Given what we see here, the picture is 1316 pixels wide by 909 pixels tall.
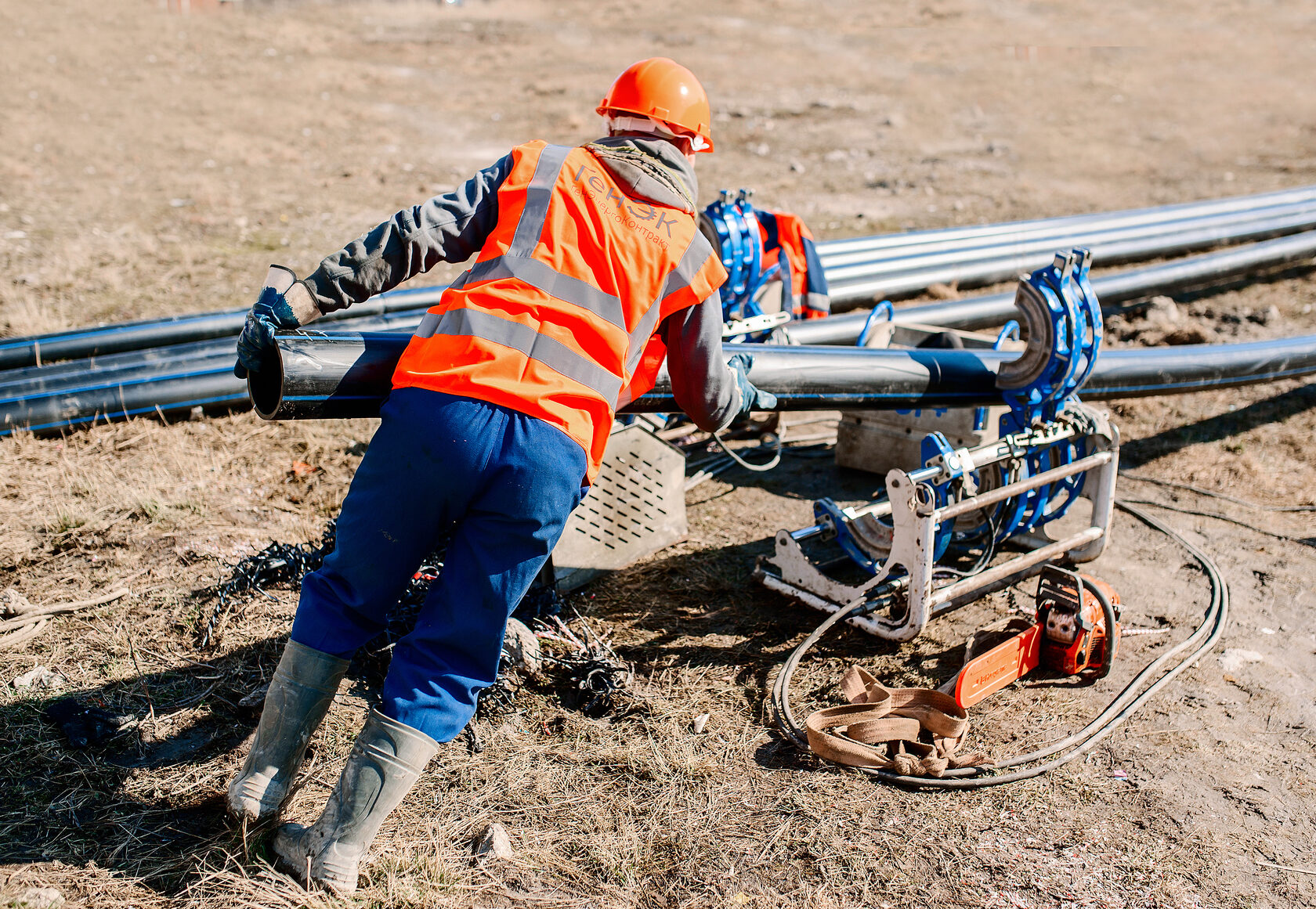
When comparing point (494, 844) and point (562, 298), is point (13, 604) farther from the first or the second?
point (562, 298)

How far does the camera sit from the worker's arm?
2.59 metres

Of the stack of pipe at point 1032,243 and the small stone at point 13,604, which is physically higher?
the stack of pipe at point 1032,243

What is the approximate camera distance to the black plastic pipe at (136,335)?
5684 millimetres

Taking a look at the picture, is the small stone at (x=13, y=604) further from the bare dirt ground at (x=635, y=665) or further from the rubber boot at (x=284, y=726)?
the rubber boot at (x=284, y=726)

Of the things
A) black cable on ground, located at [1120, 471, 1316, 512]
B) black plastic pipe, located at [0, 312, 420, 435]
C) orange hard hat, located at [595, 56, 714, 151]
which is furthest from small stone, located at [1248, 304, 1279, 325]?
black plastic pipe, located at [0, 312, 420, 435]

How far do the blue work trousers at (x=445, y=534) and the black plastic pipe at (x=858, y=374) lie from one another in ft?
1.27

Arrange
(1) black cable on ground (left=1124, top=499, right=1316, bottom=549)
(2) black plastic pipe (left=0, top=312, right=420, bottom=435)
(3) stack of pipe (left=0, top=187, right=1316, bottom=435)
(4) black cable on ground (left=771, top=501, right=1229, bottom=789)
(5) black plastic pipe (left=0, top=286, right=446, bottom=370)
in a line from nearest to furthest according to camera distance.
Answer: (4) black cable on ground (left=771, top=501, right=1229, bottom=789), (1) black cable on ground (left=1124, top=499, right=1316, bottom=549), (2) black plastic pipe (left=0, top=312, right=420, bottom=435), (3) stack of pipe (left=0, top=187, right=1316, bottom=435), (5) black plastic pipe (left=0, top=286, right=446, bottom=370)

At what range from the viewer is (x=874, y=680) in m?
3.46

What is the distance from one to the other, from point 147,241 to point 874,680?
293 inches

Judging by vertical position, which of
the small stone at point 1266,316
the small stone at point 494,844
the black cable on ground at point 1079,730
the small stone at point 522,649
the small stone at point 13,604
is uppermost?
the small stone at point 13,604

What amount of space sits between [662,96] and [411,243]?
810 mm

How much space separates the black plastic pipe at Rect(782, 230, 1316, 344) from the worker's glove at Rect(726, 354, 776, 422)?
175 centimetres

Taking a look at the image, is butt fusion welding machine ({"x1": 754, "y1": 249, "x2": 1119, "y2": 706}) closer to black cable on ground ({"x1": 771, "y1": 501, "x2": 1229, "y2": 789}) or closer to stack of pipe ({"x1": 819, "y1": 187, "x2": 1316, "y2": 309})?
black cable on ground ({"x1": 771, "y1": 501, "x2": 1229, "y2": 789})

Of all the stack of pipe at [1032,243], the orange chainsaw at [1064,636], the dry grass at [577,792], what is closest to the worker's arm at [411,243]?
the dry grass at [577,792]
